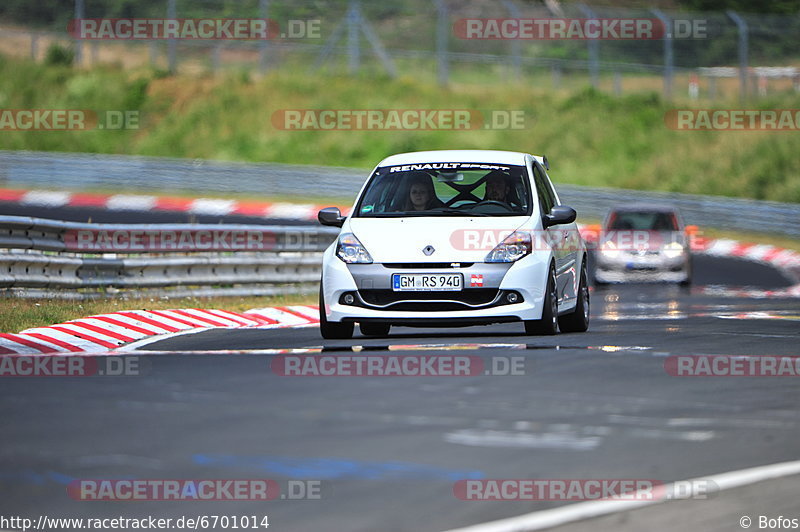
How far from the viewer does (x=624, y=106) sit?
4891cm

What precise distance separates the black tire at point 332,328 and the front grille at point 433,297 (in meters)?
0.50

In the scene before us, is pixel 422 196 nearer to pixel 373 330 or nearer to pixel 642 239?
pixel 373 330

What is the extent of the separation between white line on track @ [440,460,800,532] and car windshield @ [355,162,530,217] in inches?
254

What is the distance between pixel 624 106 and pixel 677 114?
1.98 meters

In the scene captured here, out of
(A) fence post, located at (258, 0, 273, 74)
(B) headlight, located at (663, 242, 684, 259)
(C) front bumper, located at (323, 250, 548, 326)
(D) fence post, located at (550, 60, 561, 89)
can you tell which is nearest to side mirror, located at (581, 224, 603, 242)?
(B) headlight, located at (663, 242, 684, 259)

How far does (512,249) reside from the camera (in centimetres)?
1245

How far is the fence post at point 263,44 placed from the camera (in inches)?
1665

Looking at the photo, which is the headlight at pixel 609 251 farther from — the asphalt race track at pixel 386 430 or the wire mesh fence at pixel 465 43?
the asphalt race track at pixel 386 430

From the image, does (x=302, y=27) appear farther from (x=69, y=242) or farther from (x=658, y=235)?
(x=69, y=242)

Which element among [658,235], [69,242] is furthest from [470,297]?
[658,235]

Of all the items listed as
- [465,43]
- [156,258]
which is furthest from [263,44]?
[156,258]

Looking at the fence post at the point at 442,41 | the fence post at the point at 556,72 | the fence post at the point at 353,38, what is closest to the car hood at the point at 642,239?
the fence post at the point at 442,41

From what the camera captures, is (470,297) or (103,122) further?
(103,122)

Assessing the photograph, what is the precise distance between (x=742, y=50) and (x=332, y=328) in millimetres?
31454
